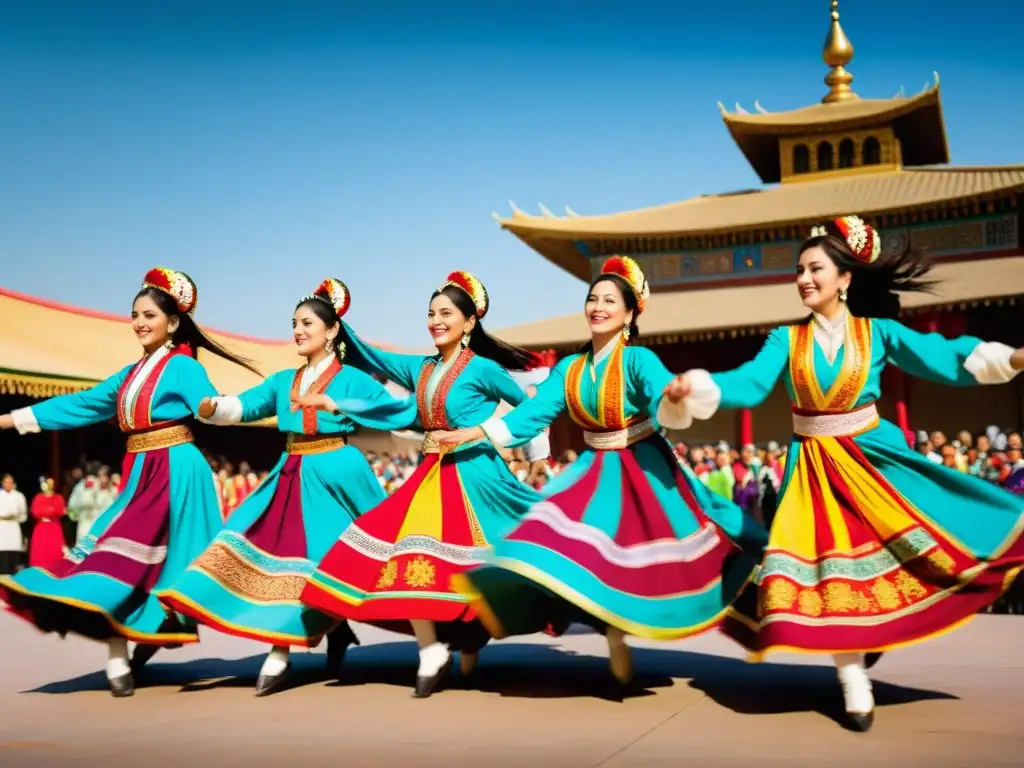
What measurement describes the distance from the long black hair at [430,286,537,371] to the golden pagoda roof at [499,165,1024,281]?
13279 millimetres

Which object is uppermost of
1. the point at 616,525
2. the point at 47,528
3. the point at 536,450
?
the point at 536,450

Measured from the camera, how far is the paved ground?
3.51 metres

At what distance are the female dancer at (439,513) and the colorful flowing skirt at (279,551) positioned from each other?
186 mm

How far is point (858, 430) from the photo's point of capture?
4078mm

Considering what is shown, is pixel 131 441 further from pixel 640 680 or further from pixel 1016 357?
pixel 1016 357

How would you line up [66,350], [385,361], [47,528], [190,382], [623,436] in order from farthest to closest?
[66,350], [47,528], [385,361], [190,382], [623,436]

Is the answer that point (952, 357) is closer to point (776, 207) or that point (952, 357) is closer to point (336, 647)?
point (336, 647)

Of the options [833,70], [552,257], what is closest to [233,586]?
[552,257]

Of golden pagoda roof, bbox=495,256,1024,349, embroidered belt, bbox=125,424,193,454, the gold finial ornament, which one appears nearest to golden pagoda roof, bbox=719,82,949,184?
the gold finial ornament

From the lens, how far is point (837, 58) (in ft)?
79.4

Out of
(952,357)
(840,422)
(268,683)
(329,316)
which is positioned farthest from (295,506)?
(952,357)

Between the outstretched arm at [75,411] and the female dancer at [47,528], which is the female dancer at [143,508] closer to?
the outstretched arm at [75,411]

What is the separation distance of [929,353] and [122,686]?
10.9 feet

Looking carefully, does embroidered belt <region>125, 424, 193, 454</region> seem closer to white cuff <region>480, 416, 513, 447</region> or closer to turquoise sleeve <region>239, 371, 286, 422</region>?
turquoise sleeve <region>239, 371, 286, 422</region>
